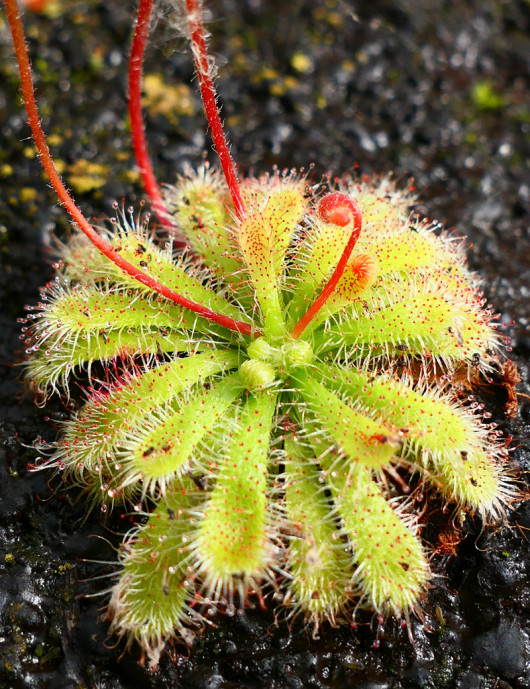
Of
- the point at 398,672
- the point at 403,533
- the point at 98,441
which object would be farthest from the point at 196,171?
the point at 398,672

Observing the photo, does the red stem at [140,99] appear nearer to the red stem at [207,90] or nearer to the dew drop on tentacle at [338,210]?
the red stem at [207,90]

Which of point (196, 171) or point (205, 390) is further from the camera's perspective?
point (196, 171)

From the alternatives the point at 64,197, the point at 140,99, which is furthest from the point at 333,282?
the point at 140,99

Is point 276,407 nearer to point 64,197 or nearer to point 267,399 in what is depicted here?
point 267,399

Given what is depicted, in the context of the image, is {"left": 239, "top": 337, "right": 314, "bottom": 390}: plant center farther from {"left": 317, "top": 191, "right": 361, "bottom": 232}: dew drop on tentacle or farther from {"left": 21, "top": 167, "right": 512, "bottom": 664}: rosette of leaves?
{"left": 317, "top": 191, "right": 361, "bottom": 232}: dew drop on tentacle

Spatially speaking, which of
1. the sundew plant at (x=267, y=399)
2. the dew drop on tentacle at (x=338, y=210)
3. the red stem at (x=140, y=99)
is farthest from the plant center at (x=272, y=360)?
the red stem at (x=140, y=99)

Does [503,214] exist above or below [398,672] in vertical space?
above

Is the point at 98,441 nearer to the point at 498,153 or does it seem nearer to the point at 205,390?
the point at 205,390
